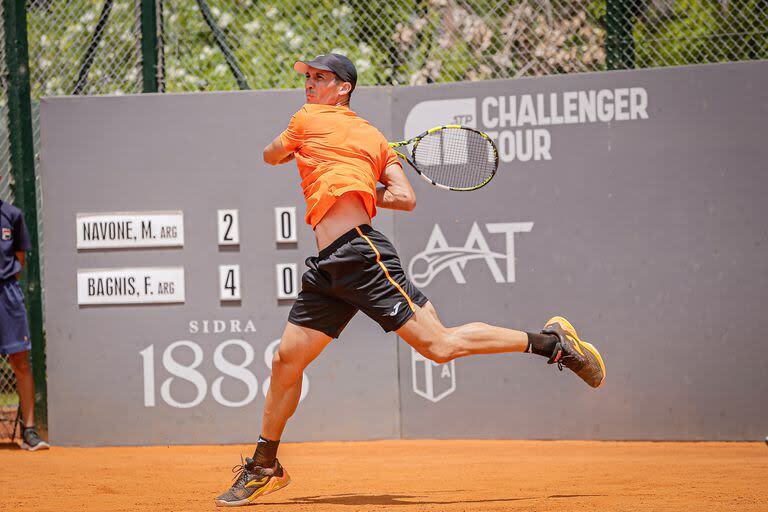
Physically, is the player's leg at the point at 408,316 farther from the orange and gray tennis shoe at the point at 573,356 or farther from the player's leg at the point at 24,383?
the player's leg at the point at 24,383

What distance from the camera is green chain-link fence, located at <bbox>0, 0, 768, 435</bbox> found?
764 cm

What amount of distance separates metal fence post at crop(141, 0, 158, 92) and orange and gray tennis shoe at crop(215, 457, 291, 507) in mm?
3863

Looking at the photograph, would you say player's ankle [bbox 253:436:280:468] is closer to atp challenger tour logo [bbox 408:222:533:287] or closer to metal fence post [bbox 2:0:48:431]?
atp challenger tour logo [bbox 408:222:533:287]

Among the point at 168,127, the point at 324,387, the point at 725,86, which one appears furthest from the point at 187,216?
the point at 725,86

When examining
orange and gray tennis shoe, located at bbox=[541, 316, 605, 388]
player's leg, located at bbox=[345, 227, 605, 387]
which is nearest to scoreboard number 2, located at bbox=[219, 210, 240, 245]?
player's leg, located at bbox=[345, 227, 605, 387]

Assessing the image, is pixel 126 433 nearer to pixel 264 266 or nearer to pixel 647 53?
pixel 264 266

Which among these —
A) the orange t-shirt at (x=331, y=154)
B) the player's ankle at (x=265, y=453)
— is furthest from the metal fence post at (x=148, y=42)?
the player's ankle at (x=265, y=453)

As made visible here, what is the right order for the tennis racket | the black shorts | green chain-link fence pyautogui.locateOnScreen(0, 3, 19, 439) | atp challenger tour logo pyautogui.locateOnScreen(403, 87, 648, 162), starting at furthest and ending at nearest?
green chain-link fence pyautogui.locateOnScreen(0, 3, 19, 439)
atp challenger tour logo pyautogui.locateOnScreen(403, 87, 648, 162)
the tennis racket
the black shorts

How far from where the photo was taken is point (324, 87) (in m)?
4.68

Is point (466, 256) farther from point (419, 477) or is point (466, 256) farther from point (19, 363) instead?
point (19, 363)

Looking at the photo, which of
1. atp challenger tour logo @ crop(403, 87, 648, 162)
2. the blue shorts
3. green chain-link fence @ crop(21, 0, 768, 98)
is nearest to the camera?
atp challenger tour logo @ crop(403, 87, 648, 162)

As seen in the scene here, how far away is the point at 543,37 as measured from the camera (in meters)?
8.25

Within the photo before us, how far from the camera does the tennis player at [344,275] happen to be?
14.8 feet

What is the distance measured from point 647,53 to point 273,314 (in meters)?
3.94
